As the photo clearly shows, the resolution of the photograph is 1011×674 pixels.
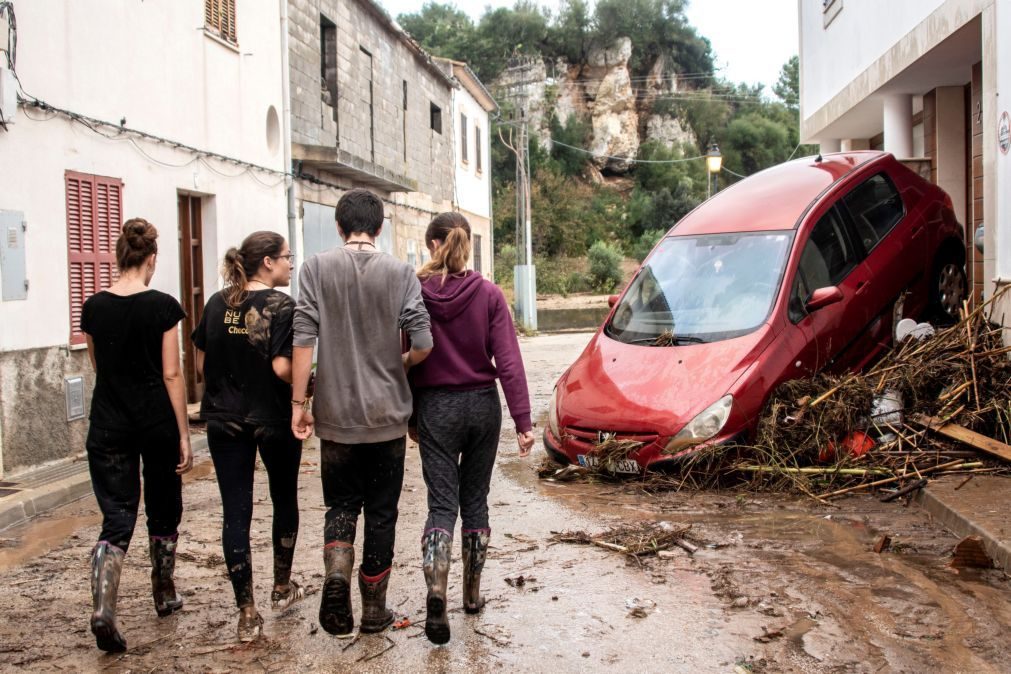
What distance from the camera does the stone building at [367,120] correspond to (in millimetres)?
15969

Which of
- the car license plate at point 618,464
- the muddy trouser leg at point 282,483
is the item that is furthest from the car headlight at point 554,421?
the muddy trouser leg at point 282,483

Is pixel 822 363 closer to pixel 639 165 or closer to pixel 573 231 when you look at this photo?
pixel 573 231

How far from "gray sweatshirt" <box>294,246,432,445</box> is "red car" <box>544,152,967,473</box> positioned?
3.31 m

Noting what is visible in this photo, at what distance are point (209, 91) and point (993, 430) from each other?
9.01 meters

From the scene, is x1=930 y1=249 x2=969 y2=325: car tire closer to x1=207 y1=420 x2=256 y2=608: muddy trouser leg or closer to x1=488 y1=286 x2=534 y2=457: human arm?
x1=488 y1=286 x2=534 y2=457: human arm

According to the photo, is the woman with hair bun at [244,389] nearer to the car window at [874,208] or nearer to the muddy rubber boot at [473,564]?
the muddy rubber boot at [473,564]

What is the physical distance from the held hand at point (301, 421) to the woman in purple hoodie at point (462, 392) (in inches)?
19.3

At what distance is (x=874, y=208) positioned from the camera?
9.29 meters

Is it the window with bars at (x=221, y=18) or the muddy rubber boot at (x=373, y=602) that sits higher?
the window with bars at (x=221, y=18)

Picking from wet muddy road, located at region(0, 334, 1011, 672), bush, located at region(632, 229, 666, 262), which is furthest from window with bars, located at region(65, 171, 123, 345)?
bush, located at region(632, 229, 666, 262)

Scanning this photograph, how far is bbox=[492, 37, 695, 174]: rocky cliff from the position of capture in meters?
62.7

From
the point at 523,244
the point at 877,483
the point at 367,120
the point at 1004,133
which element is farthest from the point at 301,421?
the point at 523,244

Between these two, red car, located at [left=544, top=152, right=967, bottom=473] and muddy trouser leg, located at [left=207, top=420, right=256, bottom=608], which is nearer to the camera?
muddy trouser leg, located at [left=207, top=420, right=256, bottom=608]

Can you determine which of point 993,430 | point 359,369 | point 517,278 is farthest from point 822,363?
point 517,278
